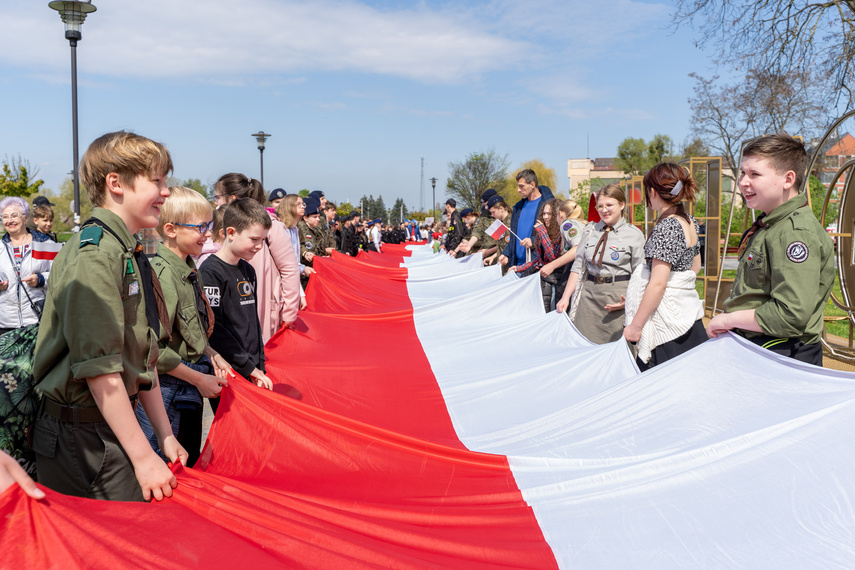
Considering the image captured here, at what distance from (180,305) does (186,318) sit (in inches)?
2.9

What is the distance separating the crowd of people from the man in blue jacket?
282cm

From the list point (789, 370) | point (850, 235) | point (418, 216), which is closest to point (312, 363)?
point (789, 370)

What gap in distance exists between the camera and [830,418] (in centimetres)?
233

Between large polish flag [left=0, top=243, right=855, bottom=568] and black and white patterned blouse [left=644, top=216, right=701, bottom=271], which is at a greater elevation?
black and white patterned blouse [left=644, top=216, right=701, bottom=271]

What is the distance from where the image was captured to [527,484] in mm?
2736

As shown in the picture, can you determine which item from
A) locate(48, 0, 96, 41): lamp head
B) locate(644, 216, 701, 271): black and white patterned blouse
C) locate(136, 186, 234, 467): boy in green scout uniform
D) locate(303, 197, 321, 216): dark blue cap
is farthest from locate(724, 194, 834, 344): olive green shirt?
locate(48, 0, 96, 41): lamp head

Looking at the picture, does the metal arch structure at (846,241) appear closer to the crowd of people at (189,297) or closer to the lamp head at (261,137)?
the crowd of people at (189,297)

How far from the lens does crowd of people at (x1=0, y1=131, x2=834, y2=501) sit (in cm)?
195

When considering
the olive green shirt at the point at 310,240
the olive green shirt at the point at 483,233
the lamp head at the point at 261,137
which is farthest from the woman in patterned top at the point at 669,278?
the lamp head at the point at 261,137

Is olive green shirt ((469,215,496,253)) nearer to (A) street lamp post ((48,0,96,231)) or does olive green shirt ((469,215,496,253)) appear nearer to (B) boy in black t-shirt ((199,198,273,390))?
(A) street lamp post ((48,0,96,231))

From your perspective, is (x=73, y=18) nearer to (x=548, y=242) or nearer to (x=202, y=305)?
(x=548, y=242)

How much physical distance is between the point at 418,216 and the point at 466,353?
86.8 m

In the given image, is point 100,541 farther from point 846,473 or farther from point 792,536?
point 846,473

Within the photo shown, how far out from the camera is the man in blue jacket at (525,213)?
27.1 feet
